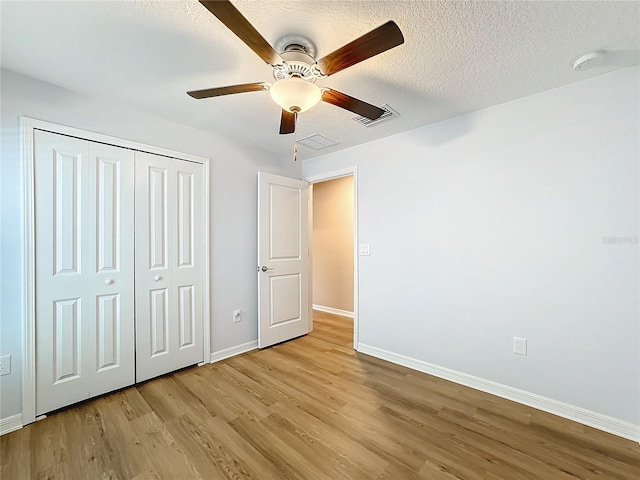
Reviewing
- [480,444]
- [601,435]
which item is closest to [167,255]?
[480,444]

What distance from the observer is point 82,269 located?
208cm

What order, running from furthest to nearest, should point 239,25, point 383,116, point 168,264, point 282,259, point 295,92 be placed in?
1. point 282,259
2. point 168,264
3. point 383,116
4. point 295,92
5. point 239,25

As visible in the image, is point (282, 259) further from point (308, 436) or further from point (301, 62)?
point (301, 62)

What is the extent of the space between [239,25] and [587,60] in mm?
2004

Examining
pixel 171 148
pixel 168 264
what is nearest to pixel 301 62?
pixel 171 148

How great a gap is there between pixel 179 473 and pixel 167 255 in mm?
1679

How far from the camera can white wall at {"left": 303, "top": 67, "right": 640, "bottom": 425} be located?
5.87 ft

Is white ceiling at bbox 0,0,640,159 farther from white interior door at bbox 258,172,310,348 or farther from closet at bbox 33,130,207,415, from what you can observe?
white interior door at bbox 258,172,310,348

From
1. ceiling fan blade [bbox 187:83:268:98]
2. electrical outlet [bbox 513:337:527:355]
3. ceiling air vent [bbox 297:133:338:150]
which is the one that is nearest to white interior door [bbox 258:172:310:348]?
ceiling air vent [bbox 297:133:338:150]

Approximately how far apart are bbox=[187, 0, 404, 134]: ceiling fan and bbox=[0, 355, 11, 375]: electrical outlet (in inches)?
82.2

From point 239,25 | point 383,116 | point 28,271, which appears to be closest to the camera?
point 239,25

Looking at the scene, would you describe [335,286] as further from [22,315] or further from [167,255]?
[22,315]

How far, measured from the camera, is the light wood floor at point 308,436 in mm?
1481

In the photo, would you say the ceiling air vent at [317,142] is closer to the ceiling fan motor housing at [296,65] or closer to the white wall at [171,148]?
the white wall at [171,148]
